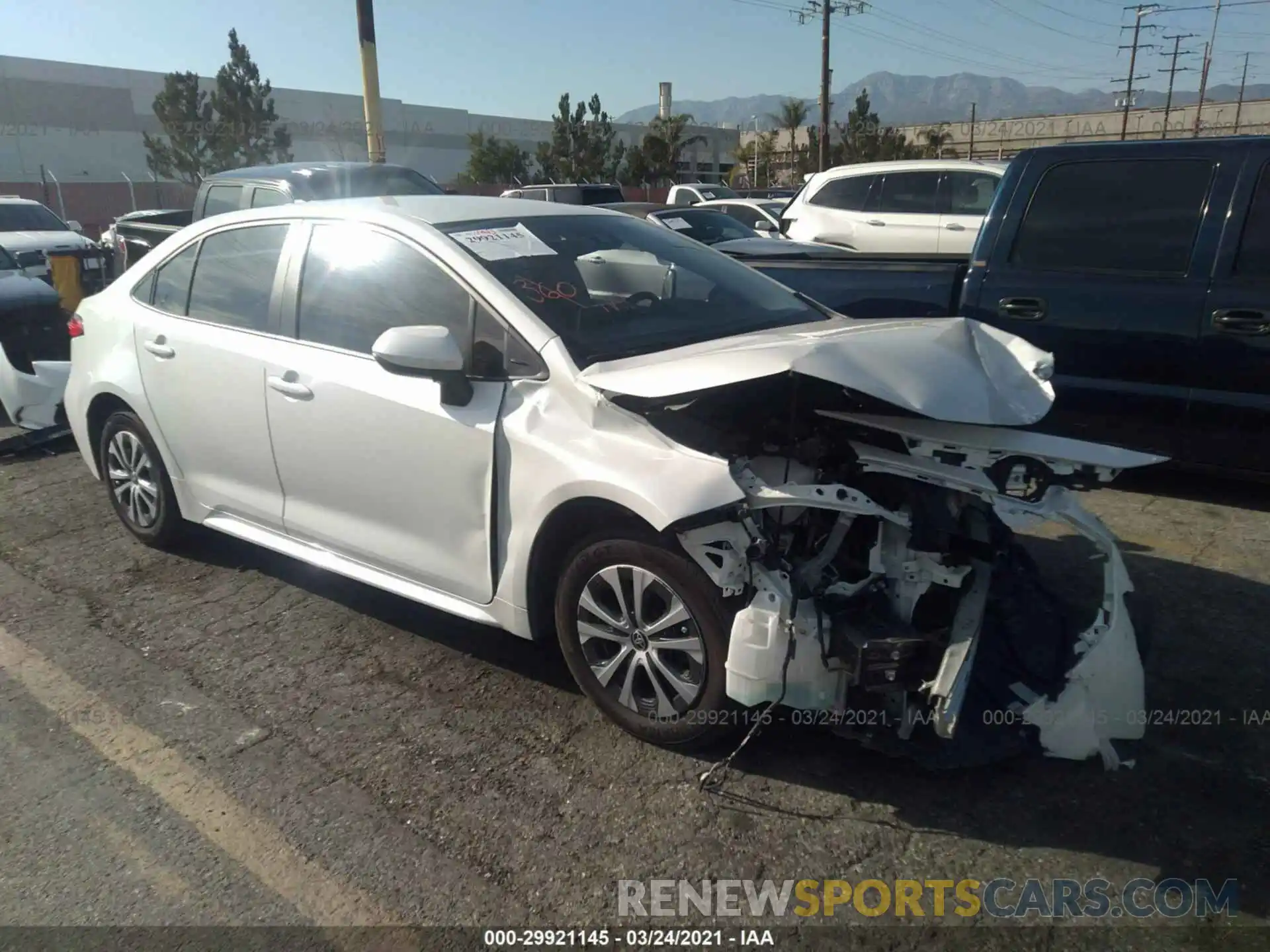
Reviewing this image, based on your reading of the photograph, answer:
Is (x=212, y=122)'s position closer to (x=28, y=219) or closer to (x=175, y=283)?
(x=28, y=219)

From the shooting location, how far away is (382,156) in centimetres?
1728

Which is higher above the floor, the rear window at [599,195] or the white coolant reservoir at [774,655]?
the rear window at [599,195]

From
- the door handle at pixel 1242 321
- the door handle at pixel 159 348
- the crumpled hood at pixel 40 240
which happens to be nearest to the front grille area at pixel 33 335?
the door handle at pixel 159 348

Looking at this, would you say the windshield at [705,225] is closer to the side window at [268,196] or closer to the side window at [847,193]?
the side window at [847,193]

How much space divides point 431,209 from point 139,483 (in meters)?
2.24

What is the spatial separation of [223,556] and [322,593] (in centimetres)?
81

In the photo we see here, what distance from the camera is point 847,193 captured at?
11.1 metres

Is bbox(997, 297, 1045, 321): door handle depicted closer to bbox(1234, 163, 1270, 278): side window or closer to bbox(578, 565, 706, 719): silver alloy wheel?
bbox(1234, 163, 1270, 278): side window

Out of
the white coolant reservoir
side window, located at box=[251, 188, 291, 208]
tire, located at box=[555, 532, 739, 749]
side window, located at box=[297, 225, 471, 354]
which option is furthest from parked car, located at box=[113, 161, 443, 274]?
the white coolant reservoir

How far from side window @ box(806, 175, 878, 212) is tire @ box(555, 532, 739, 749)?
8.97m

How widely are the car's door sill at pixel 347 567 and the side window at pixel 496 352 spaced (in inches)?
33.2

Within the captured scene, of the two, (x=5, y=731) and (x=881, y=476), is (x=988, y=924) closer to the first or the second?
(x=881, y=476)

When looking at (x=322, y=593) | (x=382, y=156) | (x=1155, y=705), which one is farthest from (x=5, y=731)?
(x=382, y=156)

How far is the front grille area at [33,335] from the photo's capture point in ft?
23.0
